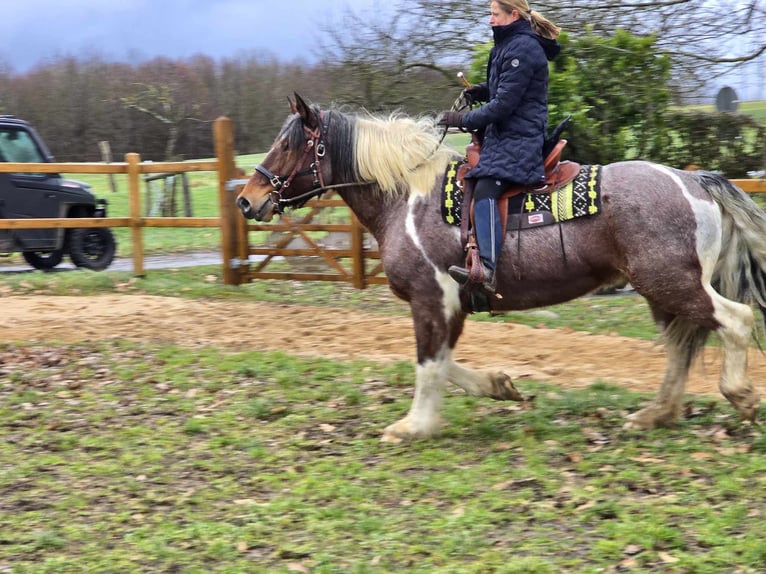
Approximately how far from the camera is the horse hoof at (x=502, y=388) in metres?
6.27

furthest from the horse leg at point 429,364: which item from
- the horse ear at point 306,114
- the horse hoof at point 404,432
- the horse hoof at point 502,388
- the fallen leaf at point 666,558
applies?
the fallen leaf at point 666,558

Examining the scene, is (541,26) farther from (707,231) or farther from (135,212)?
(135,212)

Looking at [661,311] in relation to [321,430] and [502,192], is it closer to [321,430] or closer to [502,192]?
[502,192]

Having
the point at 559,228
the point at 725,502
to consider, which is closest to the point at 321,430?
the point at 559,228

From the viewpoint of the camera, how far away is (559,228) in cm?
559

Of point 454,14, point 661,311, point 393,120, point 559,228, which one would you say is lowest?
point 661,311

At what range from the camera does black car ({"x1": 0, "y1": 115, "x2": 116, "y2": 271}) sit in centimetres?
1377

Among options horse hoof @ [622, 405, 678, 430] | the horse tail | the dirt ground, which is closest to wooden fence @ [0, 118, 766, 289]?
the dirt ground

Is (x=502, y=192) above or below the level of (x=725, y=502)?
above

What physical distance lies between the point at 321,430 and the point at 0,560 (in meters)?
2.36

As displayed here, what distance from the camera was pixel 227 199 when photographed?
11.8 m

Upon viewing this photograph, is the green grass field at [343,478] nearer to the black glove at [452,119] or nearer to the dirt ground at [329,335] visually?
the dirt ground at [329,335]

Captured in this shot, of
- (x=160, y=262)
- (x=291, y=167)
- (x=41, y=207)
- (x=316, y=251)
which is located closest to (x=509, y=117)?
(x=291, y=167)

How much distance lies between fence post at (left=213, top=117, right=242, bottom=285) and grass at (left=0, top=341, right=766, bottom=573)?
4444 millimetres
